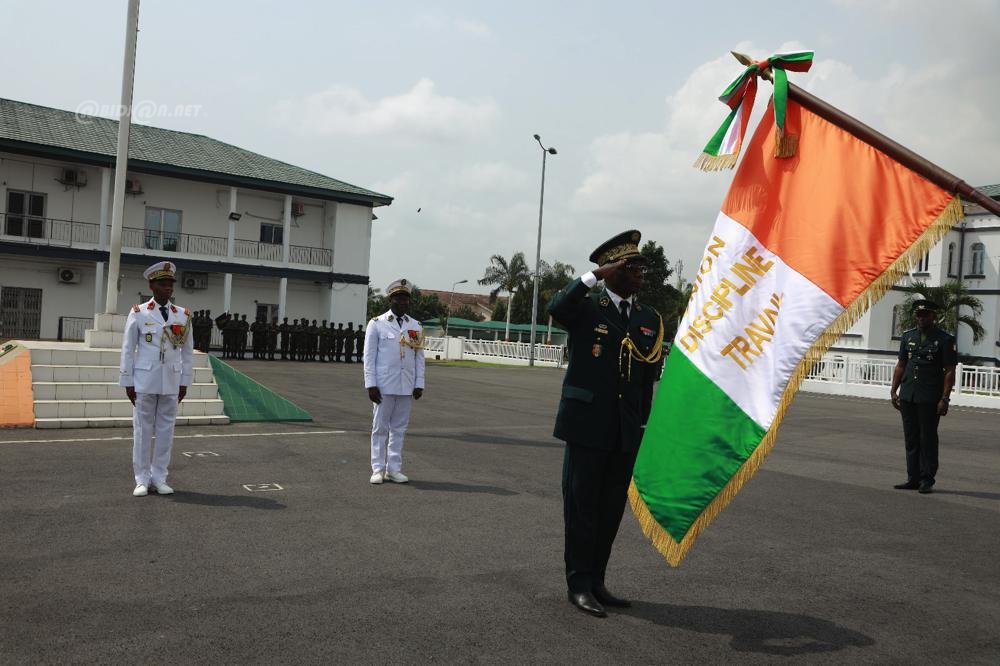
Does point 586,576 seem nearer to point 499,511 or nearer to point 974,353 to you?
point 499,511

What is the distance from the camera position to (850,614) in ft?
15.3

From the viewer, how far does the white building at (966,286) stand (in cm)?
4069

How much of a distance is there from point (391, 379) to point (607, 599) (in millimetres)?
4050

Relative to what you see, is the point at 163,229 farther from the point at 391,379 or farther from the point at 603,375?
the point at 603,375

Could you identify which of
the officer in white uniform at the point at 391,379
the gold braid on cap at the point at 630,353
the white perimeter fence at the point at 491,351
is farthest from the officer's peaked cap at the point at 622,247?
the white perimeter fence at the point at 491,351

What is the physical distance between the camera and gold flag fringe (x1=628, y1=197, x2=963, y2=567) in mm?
3682

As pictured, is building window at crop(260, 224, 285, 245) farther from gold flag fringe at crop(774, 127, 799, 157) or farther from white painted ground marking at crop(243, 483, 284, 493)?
gold flag fringe at crop(774, 127, 799, 157)

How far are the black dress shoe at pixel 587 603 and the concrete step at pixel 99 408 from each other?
335 inches

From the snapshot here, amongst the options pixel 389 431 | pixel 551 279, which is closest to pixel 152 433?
pixel 389 431

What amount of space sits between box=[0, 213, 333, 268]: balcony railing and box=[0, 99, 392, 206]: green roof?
2.60 metres

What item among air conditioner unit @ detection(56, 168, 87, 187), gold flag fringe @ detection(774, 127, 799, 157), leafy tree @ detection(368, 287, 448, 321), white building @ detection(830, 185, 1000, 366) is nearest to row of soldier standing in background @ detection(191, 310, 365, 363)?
air conditioner unit @ detection(56, 168, 87, 187)

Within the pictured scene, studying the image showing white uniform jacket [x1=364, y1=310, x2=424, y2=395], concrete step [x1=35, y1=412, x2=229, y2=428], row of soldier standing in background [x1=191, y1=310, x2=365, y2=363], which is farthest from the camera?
row of soldier standing in background [x1=191, y1=310, x2=365, y2=363]

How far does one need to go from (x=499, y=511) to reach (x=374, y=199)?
32.7m

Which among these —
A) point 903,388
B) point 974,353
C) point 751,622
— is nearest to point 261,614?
point 751,622
